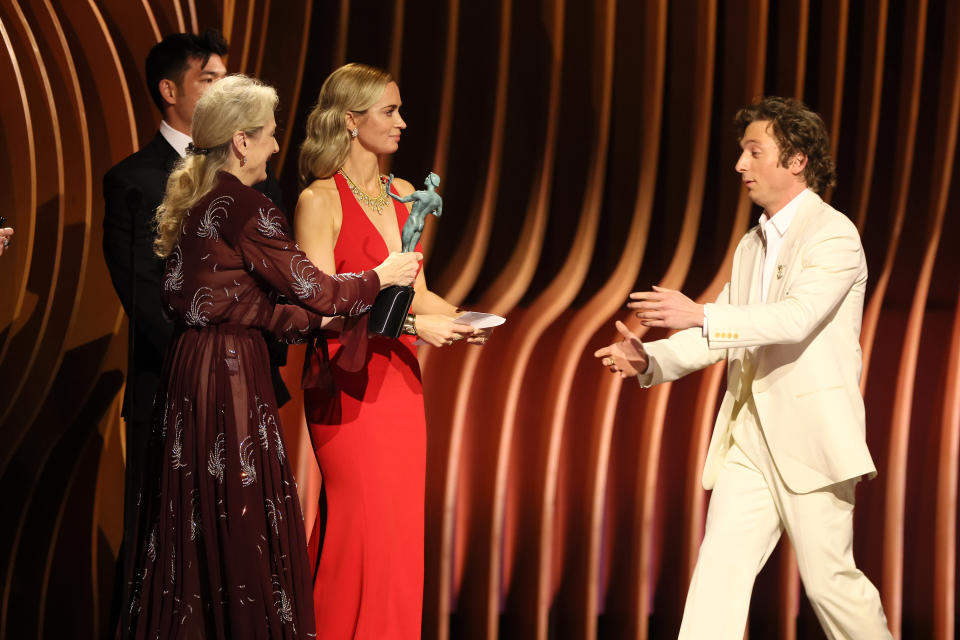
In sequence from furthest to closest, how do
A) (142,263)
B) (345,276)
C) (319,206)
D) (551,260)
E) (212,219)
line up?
(551,260), (142,263), (319,206), (345,276), (212,219)

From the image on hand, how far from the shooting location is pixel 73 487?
352cm

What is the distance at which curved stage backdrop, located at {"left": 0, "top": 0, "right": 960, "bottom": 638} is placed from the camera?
3594 mm

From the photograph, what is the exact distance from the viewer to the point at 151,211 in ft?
9.37

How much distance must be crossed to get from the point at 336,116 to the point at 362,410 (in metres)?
0.74

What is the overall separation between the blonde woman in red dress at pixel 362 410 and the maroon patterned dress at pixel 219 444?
28 centimetres

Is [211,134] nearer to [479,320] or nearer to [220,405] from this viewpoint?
[220,405]

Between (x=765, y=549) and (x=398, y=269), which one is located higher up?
(x=398, y=269)

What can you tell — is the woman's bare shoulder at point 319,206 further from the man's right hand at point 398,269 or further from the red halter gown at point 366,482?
the man's right hand at point 398,269

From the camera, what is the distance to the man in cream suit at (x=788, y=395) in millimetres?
2574

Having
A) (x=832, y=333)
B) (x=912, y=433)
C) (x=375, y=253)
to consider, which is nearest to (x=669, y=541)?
(x=912, y=433)

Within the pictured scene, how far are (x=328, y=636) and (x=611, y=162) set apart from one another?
258 centimetres

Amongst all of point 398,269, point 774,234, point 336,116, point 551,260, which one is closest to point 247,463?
point 398,269

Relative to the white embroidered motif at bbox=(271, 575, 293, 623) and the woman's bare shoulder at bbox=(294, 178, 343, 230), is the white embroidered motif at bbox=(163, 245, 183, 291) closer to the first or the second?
the woman's bare shoulder at bbox=(294, 178, 343, 230)

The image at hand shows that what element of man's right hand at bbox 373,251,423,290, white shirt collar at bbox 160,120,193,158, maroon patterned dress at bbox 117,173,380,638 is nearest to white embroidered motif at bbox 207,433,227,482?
maroon patterned dress at bbox 117,173,380,638
